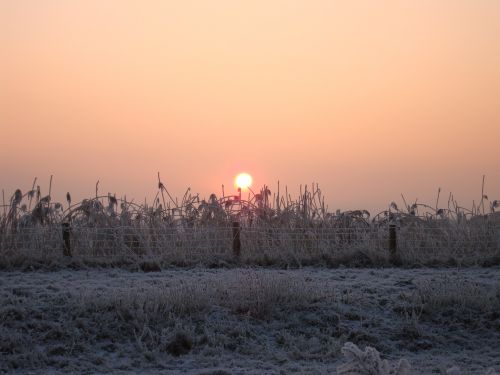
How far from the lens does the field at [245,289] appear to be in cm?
909

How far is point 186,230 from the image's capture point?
16000mm

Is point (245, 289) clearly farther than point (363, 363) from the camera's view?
Yes

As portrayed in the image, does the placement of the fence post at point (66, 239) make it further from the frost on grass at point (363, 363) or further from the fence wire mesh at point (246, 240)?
the frost on grass at point (363, 363)

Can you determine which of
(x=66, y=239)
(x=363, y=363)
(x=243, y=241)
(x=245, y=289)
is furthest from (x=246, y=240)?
(x=363, y=363)

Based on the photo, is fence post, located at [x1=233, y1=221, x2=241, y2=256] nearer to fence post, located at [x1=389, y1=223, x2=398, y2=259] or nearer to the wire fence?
the wire fence

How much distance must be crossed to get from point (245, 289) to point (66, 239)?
5.65 m

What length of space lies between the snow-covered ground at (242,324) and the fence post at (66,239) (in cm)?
251

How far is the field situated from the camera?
9.09 meters

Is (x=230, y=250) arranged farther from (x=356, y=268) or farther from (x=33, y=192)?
(x=33, y=192)

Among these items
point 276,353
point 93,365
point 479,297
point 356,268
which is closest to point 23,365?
point 93,365

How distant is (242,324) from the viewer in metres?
9.94

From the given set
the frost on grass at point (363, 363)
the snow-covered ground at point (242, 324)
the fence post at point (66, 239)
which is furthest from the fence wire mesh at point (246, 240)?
the frost on grass at point (363, 363)

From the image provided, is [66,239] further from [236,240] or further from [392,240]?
[392,240]

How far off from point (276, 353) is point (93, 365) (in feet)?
7.39
